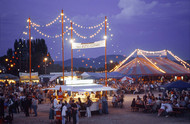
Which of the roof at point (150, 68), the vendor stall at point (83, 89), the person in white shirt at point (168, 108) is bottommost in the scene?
the person in white shirt at point (168, 108)

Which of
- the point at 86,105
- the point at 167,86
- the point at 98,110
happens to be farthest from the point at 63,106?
the point at 167,86

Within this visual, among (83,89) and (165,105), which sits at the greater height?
(83,89)

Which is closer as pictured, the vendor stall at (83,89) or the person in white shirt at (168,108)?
the person in white shirt at (168,108)

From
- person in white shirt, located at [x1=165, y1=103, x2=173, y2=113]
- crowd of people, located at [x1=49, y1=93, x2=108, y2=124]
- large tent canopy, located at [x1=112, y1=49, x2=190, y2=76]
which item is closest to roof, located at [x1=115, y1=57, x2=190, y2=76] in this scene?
large tent canopy, located at [x1=112, y1=49, x2=190, y2=76]

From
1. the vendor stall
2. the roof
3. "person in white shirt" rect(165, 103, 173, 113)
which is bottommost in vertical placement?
"person in white shirt" rect(165, 103, 173, 113)

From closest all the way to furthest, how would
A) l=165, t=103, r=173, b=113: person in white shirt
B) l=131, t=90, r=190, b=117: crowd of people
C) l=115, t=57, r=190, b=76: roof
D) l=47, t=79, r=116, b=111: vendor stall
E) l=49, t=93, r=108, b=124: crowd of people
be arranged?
l=49, t=93, r=108, b=124: crowd of people
l=165, t=103, r=173, b=113: person in white shirt
l=131, t=90, r=190, b=117: crowd of people
l=47, t=79, r=116, b=111: vendor stall
l=115, t=57, r=190, b=76: roof

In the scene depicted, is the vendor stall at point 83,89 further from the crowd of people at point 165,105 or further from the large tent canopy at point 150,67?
the large tent canopy at point 150,67

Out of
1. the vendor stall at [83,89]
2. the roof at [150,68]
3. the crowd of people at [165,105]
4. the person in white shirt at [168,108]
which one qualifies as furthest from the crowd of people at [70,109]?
the roof at [150,68]

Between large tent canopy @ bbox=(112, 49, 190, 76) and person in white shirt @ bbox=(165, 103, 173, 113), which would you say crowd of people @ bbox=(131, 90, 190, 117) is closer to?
person in white shirt @ bbox=(165, 103, 173, 113)

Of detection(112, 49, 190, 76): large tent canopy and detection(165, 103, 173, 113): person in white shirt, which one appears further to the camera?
detection(112, 49, 190, 76): large tent canopy

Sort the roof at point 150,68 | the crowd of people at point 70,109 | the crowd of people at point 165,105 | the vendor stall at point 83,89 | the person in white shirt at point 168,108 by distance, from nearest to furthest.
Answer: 1. the crowd of people at point 70,109
2. the person in white shirt at point 168,108
3. the crowd of people at point 165,105
4. the vendor stall at point 83,89
5. the roof at point 150,68

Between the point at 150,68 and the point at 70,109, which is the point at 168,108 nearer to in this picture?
the point at 70,109

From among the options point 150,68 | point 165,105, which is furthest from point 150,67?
point 165,105

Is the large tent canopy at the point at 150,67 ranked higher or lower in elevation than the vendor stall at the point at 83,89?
higher
